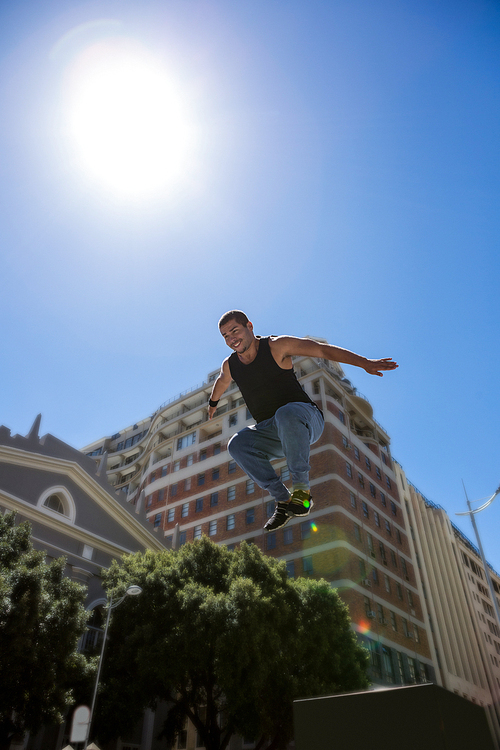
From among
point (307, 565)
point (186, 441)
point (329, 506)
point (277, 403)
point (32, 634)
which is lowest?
point (277, 403)

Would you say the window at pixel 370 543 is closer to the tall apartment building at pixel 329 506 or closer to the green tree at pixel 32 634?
the tall apartment building at pixel 329 506

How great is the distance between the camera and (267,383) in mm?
4398

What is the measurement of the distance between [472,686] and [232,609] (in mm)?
39894

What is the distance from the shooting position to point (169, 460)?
2010 inches

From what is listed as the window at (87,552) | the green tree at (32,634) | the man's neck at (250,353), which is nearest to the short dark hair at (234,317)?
the man's neck at (250,353)

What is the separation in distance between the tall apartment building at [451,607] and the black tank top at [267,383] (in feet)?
144

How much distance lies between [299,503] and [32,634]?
15.4 metres

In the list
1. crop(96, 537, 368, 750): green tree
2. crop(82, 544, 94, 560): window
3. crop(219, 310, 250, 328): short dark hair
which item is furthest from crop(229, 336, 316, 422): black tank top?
crop(82, 544, 94, 560): window

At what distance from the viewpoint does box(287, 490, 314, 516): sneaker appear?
400cm

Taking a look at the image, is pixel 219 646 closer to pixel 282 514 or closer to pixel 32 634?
pixel 32 634

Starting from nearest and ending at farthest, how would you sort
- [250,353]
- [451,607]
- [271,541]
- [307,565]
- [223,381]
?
[250,353]
[223,381]
[307,565]
[271,541]
[451,607]

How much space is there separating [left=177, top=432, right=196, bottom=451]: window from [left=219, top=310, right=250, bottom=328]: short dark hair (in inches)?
1814

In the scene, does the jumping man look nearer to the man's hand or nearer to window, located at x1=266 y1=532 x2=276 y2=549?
the man's hand

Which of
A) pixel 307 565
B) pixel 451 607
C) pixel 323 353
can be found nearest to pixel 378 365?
pixel 323 353
